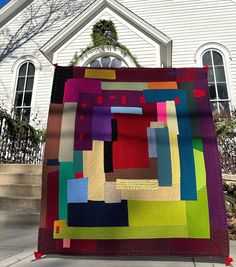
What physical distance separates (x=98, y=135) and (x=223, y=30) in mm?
10162

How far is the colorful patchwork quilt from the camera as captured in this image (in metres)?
2.88

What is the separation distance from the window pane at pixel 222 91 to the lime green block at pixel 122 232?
921cm

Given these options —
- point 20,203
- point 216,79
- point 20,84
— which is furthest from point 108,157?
point 20,84

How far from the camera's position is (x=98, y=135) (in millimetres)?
3236

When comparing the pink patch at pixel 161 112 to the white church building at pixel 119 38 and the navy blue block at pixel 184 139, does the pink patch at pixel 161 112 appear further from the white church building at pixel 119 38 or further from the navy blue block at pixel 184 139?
the white church building at pixel 119 38

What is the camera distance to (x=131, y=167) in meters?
3.11

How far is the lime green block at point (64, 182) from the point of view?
2.98m

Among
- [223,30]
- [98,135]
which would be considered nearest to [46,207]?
[98,135]

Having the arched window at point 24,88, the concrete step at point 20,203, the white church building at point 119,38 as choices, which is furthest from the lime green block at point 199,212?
the arched window at point 24,88

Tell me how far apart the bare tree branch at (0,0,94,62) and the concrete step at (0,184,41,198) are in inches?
339

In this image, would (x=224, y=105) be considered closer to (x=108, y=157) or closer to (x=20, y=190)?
(x=20, y=190)

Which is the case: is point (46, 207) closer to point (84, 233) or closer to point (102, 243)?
point (84, 233)

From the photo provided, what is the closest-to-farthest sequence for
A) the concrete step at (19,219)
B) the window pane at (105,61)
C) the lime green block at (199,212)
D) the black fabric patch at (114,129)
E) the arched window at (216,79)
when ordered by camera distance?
1. the lime green block at (199,212)
2. the black fabric patch at (114,129)
3. the concrete step at (19,219)
4. the window pane at (105,61)
5. the arched window at (216,79)

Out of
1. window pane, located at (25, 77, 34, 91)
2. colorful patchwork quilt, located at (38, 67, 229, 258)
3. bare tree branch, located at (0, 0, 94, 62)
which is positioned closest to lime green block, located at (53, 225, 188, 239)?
colorful patchwork quilt, located at (38, 67, 229, 258)
